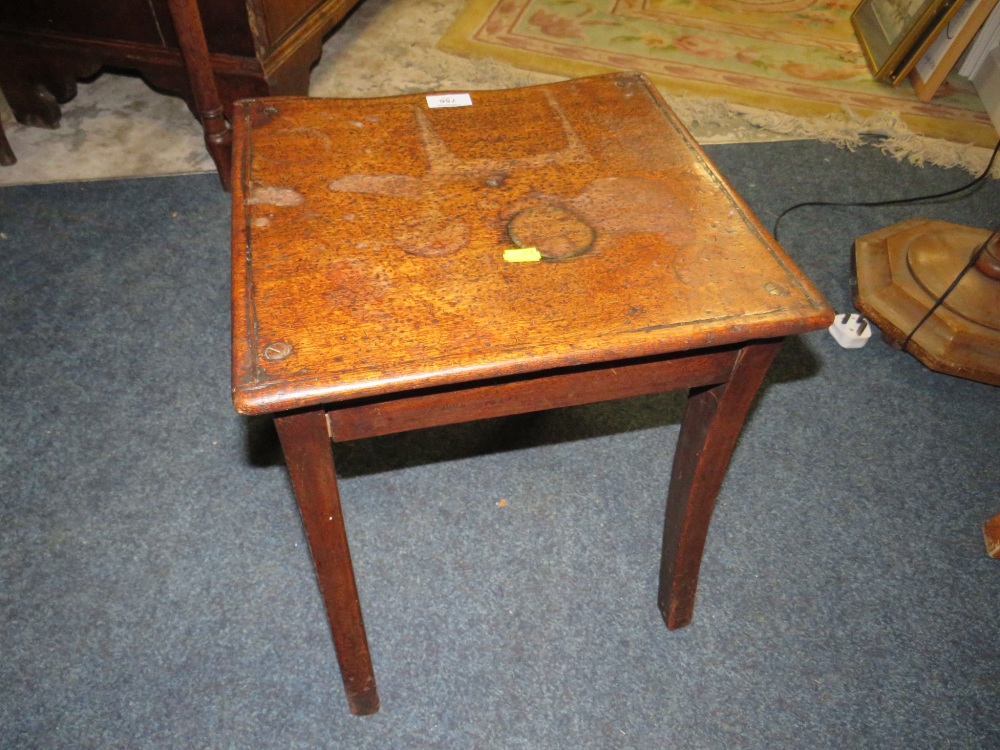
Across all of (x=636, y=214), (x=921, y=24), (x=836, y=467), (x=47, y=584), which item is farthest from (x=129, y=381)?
(x=921, y=24)

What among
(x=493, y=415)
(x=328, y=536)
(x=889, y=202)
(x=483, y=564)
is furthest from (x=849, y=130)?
(x=328, y=536)

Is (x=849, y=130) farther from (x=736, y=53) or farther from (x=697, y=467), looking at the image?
(x=697, y=467)

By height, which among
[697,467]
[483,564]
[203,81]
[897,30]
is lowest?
[483,564]

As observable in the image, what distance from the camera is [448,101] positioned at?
103 cm

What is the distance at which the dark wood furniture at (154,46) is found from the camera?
5.43ft

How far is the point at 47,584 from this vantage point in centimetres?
111

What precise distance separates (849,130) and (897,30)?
0.51 meters

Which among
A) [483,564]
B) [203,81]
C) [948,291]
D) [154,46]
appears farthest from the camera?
[154,46]

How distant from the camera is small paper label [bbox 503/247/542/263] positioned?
79 cm

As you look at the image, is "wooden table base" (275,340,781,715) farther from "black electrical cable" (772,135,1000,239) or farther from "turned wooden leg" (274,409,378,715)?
"black electrical cable" (772,135,1000,239)

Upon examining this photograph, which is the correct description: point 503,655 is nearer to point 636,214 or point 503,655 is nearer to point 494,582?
point 494,582

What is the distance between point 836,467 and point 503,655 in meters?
0.69

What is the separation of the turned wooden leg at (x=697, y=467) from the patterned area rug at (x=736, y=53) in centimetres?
152

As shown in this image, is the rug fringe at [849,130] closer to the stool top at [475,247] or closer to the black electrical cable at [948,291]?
the black electrical cable at [948,291]
